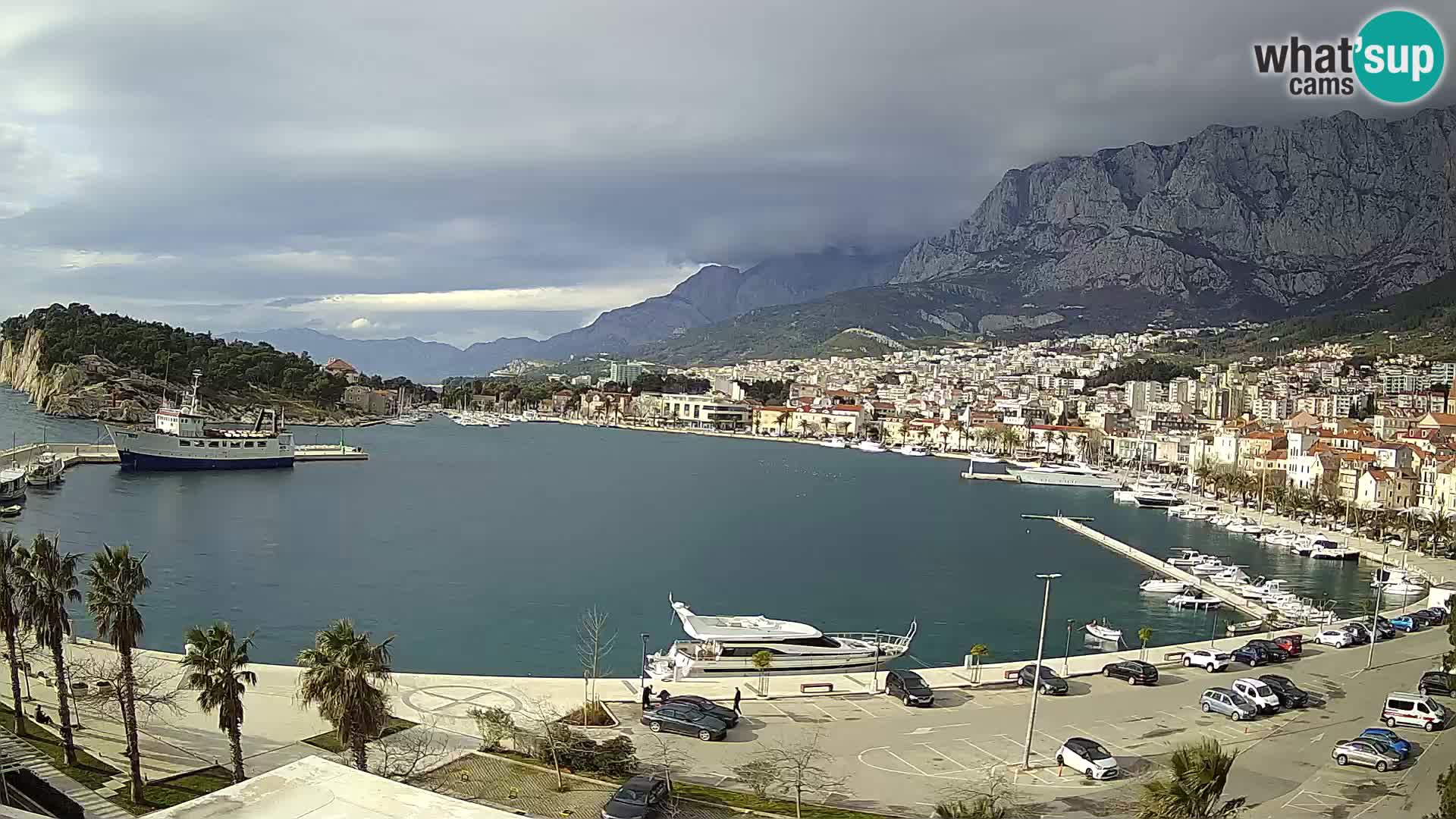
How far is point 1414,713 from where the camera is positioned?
16578mm

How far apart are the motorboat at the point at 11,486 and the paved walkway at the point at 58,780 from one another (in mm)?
37652

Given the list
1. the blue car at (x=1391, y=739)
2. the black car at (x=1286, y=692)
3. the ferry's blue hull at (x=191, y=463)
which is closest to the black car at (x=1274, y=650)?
the black car at (x=1286, y=692)

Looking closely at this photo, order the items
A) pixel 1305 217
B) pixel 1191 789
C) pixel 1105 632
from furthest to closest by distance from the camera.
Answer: pixel 1305 217, pixel 1105 632, pixel 1191 789

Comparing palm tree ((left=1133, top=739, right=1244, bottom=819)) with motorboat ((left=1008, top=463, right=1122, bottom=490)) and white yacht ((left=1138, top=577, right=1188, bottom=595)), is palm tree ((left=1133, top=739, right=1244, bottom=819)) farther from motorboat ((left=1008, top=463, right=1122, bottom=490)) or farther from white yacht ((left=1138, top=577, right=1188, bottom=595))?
motorboat ((left=1008, top=463, right=1122, bottom=490))

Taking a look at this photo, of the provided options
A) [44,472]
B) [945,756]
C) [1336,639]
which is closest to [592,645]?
[945,756]

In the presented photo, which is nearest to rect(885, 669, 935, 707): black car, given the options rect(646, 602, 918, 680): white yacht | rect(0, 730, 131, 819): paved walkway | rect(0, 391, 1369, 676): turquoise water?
rect(646, 602, 918, 680): white yacht

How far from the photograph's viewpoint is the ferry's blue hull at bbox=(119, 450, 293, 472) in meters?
61.3

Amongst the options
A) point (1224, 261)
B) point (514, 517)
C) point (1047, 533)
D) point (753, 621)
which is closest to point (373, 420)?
point (514, 517)

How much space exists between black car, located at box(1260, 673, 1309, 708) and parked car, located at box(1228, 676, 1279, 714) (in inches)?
4.7

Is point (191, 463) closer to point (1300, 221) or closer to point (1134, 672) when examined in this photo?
point (1134, 672)

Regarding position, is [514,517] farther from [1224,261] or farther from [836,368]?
[1224,261]

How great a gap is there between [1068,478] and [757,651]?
61753 mm

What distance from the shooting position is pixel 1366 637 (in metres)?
23.9

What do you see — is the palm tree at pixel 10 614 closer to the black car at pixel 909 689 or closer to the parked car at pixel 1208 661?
the black car at pixel 909 689
